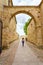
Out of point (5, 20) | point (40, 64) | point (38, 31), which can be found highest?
point (5, 20)

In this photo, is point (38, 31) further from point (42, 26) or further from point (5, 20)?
point (5, 20)

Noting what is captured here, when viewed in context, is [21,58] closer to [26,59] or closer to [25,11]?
[26,59]

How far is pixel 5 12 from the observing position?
20906 millimetres

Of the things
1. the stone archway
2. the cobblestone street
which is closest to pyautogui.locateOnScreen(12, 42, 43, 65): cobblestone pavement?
the cobblestone street

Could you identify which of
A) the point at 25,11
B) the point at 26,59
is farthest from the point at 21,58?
the point at 25,11

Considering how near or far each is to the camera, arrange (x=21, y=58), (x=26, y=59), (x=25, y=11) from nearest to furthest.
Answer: (x=26, y=59)
(x=21, y=58)
(x=25, y=11)

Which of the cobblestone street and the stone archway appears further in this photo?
the stone archway

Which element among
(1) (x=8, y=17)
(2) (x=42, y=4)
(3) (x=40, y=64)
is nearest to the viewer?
(3) (x=40, y=64)

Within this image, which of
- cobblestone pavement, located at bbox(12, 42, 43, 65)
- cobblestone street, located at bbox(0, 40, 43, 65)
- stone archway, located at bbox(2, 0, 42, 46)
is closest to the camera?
cobblestone pavement, located at bbox(12, 42, 43, 65)

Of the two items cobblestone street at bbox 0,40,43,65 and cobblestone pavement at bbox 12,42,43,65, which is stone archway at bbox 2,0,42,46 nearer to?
cobblestone street at bbox 0,40,43,65

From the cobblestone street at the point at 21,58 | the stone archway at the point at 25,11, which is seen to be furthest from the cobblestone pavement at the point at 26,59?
the stone archway at the point at 25,11

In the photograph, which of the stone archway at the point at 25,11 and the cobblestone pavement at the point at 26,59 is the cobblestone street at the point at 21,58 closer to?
the cobblestone pavement at the point at 26,59

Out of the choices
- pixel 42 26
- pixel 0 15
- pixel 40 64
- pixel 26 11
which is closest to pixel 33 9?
pixel 26 11

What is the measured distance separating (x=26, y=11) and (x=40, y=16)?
1.69 m
